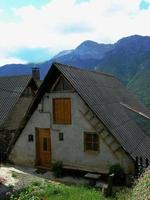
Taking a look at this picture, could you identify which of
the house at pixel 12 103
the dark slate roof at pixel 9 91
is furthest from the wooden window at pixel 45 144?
the dark slate roof at pixel 9 91

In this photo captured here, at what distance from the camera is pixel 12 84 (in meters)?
30.8

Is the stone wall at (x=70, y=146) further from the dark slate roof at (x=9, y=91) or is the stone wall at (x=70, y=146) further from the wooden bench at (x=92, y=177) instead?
the dark slate roof at (x=9, y=91)

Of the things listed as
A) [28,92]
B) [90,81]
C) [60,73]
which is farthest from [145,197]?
[28,92]

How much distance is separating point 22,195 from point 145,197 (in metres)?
5.16

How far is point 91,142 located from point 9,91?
472 inches

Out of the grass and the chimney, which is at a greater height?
the chimney

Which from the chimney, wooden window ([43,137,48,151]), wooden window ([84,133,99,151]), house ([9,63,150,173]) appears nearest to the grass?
house ([9,63,150,173])

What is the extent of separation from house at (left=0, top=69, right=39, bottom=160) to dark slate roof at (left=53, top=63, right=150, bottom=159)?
5462mm

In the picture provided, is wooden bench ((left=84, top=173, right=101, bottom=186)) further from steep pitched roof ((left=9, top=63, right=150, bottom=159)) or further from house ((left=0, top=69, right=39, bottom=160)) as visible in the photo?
house ((left=0, top=69, right=39, bottom=160))

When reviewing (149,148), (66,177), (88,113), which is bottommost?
(66,177)

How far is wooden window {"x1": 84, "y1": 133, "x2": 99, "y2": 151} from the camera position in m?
19.9

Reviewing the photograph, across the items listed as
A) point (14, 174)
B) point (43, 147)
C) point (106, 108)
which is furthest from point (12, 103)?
point (106, 108)

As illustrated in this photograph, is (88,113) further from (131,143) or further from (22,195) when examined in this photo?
(22,195)

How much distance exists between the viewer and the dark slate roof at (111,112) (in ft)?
63.5
